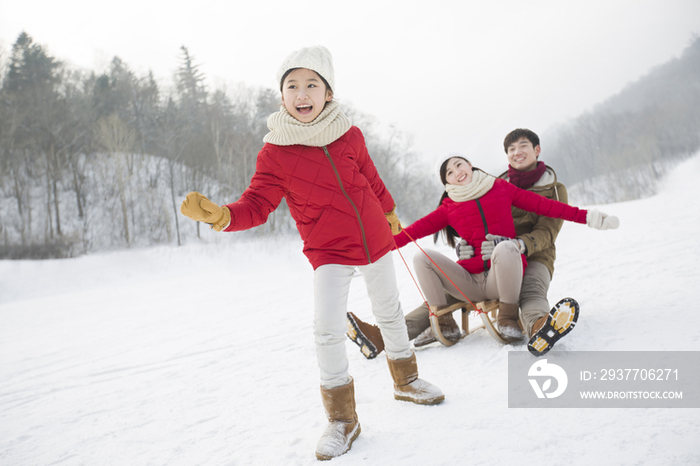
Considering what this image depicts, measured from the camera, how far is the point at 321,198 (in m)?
1.83

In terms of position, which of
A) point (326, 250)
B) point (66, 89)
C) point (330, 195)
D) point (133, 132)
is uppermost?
point (66, 89)

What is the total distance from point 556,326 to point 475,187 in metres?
1.02

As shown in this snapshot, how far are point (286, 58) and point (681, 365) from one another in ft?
7.78

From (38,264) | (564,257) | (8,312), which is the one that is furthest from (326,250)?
(38,264)

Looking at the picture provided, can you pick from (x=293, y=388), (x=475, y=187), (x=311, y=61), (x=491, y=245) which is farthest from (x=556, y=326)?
(x=311, y=61)

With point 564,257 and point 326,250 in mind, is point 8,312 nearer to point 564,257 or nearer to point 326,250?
point 326,250

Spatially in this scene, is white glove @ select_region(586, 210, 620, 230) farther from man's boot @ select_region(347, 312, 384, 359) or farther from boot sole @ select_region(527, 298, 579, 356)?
man's boot @ select_region(347, 312, 384, 359)

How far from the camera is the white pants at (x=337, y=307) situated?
5.67ft

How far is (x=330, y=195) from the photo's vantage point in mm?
1833

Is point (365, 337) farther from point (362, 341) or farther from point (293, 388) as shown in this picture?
point (293, 388)

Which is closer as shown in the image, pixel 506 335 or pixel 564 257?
pixel 506 335

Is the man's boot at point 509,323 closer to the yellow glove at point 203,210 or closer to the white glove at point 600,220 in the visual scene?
the white glove at point 600,220

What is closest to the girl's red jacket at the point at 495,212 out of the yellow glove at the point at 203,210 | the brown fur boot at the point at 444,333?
the brown fur boot at the point at 444,333

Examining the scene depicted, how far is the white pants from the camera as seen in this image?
68.1 inches
